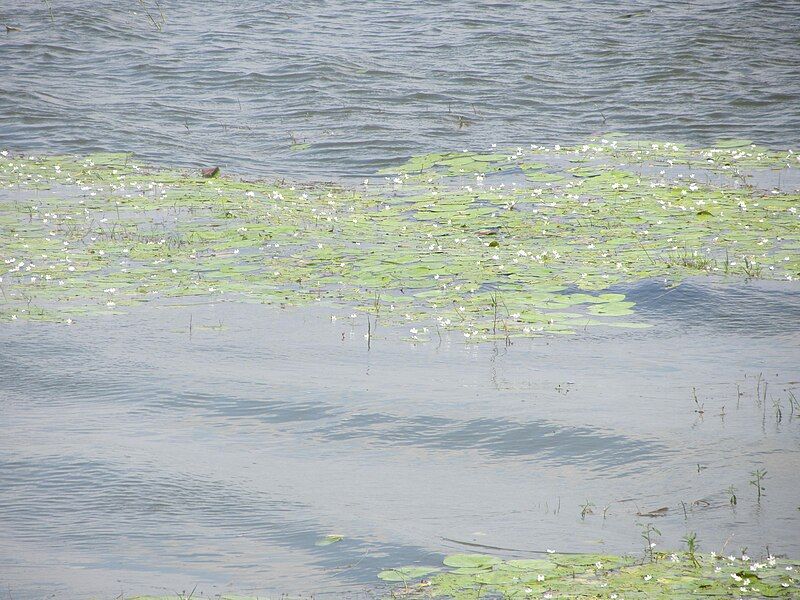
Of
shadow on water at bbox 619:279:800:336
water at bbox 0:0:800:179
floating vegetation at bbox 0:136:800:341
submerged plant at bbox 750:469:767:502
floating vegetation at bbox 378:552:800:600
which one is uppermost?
water at bbox 0:0:800:179

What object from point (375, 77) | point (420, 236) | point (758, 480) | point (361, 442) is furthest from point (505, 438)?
point (375, 77)

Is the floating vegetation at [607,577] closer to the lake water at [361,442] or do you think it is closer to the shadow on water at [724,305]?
the lake water at [361,442]

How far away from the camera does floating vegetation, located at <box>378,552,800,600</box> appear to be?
11.4 ft

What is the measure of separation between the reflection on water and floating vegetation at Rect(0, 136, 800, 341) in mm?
348

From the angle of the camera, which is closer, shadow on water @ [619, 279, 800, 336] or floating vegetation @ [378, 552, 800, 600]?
floating vegetation @ [378, 552, 800, 600]

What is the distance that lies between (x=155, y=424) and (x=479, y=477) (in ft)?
5.48

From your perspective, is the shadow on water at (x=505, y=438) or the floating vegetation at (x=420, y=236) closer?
the shadow on water at (x=505, y=438)

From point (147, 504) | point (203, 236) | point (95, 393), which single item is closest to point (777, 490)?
point (147, 504)

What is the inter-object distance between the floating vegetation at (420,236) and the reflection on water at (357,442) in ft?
1.14

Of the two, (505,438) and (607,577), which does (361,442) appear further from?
(607,577)

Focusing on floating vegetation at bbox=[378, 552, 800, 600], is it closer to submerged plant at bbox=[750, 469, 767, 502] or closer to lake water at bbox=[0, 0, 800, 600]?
lake water at bbox=[0, 0, 800, 600]

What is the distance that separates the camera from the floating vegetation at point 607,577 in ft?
11.4

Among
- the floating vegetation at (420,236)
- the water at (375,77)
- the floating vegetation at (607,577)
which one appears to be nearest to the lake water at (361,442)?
the floating vegetation at (607,577)

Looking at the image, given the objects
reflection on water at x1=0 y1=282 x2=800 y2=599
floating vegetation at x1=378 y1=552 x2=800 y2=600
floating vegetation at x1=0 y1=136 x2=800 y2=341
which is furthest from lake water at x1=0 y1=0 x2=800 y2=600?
floating vegetation at x1=0 y1=136 x2=800 y2=341
